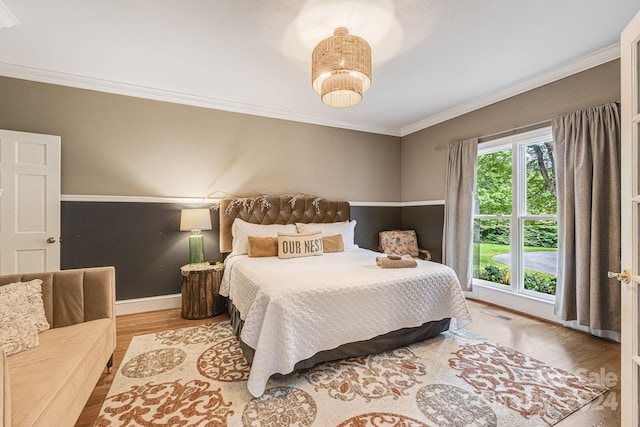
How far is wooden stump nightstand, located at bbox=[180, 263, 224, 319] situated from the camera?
3.09 m

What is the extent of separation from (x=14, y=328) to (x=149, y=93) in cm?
281

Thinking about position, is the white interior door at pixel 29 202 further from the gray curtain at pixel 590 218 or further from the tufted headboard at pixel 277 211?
the gray curtain at pixel 590 218

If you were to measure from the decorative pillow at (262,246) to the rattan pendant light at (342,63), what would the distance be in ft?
5.68

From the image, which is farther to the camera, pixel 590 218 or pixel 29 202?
pixel 29 202

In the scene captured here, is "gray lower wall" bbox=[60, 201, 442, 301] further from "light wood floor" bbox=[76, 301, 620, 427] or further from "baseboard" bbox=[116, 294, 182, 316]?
"light wood floor" bbox=[76, 301, 620, 427]

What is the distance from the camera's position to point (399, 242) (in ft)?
14.7

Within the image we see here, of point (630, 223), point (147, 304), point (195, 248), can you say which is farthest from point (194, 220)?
point (630, 223)

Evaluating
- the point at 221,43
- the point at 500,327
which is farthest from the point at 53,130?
the point at 500,327

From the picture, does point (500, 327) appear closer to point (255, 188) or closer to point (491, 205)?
point (491, 205)

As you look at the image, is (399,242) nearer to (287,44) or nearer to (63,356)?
(287,44)

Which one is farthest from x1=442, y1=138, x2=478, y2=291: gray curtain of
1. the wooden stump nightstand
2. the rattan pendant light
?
the wooden stump nightstand

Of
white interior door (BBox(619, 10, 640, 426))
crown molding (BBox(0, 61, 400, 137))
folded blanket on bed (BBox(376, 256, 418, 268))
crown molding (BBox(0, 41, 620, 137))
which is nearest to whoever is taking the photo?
white interior door (BBox(619, 10, 640, 426))

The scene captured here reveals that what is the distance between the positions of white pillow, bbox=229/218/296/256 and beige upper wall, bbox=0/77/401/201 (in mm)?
607

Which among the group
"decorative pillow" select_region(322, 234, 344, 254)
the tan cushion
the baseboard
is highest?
"decorative pillow" select_region(322, 234, 344, 254)
